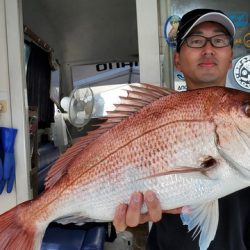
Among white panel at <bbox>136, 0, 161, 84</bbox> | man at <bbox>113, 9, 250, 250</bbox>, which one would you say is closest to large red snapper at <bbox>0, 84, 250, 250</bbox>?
man at <bbox>113, 9, 250, 250</bbox>

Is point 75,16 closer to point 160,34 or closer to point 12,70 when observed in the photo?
point 12,70

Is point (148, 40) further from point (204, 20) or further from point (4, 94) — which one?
point (4, 94)

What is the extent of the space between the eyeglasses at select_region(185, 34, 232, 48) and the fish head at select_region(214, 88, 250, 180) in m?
0.41

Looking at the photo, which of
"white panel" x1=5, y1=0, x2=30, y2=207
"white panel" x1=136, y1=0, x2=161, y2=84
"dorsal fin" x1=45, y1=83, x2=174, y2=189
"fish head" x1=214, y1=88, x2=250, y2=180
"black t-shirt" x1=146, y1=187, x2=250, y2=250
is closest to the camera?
"fish head" x1=214, y1=88, x2=250, y2=180

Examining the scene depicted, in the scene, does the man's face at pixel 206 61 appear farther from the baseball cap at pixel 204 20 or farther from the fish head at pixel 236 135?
the fish head at pixel 236 135

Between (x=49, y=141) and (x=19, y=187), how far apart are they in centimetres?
182

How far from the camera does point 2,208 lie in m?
2.21

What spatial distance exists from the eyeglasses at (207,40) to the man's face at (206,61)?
1 centimetres

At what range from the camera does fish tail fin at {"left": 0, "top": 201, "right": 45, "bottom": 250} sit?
3.59 ft

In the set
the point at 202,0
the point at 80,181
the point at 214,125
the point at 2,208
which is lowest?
the point at 2,208

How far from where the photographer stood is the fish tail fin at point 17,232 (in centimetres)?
109

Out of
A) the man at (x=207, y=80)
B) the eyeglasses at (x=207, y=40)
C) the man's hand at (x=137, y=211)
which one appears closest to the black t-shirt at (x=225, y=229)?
the man at (x=207, y=80)

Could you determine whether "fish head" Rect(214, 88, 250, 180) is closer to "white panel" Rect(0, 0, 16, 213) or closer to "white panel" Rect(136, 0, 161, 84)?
"white panel" Rect(136, 0, 161, 84)

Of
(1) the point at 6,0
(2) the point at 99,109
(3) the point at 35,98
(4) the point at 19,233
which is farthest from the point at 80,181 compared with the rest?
(3) the point at 35,98
